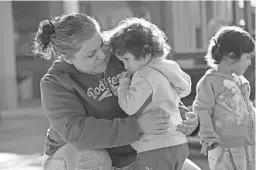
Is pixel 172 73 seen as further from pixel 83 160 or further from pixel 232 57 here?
pixel 232 57

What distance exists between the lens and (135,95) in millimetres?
2031

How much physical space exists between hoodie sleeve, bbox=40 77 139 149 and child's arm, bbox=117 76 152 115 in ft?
0.20

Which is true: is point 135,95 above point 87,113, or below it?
above

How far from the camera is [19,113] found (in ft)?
38.3

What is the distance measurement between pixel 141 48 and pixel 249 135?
3.69 ft

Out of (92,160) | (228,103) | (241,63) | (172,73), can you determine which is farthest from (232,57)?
(92,160)

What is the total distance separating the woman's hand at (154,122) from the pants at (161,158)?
0.09 m

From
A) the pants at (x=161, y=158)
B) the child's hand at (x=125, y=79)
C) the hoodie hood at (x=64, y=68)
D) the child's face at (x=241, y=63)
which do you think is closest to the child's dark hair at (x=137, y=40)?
the child's hand at (x=125, y=79)

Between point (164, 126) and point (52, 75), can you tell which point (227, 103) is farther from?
point (52, 75)

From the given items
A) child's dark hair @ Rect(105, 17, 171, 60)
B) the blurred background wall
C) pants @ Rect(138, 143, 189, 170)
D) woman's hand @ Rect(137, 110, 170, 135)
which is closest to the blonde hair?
child's dark hair @ Rect(105, 17, 171, 60)

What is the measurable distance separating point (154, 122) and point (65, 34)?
58 centimetres

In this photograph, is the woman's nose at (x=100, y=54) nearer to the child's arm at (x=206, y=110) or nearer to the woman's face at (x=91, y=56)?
the woman's face at (x=91, y=56)

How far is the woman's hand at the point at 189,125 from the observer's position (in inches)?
83.2

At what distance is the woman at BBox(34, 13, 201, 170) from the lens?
2082mm
